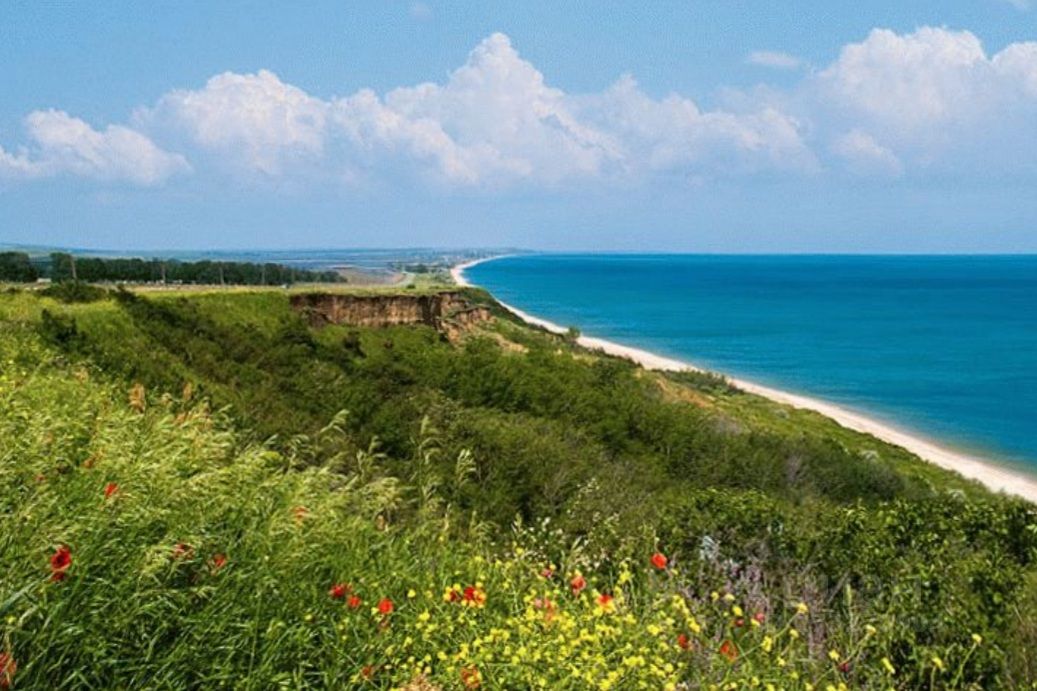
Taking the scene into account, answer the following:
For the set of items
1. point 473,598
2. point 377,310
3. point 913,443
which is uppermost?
point 473,598

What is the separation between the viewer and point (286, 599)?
5199mm

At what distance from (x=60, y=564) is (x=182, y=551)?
2.64 feet

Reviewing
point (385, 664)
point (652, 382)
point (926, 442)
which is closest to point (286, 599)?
point (385, 664)

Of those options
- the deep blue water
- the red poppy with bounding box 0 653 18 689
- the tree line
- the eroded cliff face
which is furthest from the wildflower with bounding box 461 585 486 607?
the tree line

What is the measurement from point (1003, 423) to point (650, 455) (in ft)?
131

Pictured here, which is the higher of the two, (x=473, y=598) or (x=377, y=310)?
(x=473, y=598)

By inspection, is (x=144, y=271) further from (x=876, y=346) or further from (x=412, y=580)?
(x=876, y=346)

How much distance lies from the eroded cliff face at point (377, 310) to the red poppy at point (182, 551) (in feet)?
130

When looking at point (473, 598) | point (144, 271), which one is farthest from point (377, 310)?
point (473, 598)

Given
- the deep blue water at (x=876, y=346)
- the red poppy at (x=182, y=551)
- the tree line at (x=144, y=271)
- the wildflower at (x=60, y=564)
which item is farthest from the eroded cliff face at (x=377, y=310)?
the wildflower at (x=60, y=564)

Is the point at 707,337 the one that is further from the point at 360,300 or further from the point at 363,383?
the point at 363,383

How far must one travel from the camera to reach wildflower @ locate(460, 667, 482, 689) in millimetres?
4660

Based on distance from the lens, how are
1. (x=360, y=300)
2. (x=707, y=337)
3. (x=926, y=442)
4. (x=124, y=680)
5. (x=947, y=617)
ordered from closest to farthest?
(x=124, y=680)
(x=947, y=617)
(x=360, y=300)
(x=926, y=442)
(x=707, y=337)

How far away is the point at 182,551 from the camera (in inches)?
188
